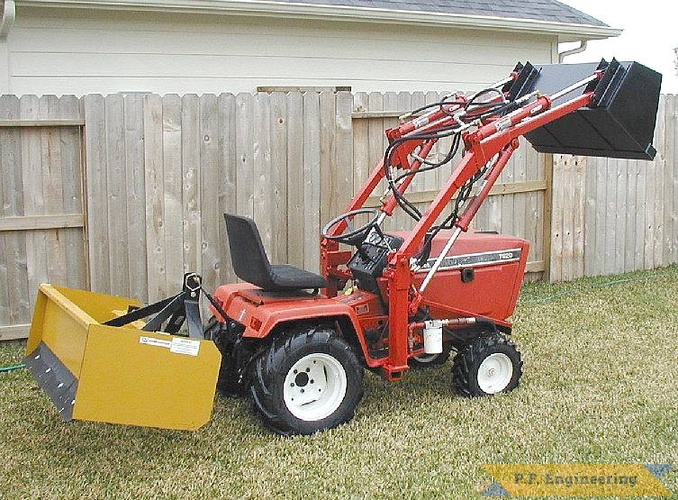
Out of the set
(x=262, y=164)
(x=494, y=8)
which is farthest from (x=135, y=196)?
(x=494, y=8)

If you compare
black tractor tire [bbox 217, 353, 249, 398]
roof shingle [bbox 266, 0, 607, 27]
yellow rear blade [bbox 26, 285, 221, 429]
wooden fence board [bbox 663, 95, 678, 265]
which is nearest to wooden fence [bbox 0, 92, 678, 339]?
black tractor tire [bbox 217, 353, 249, 398]

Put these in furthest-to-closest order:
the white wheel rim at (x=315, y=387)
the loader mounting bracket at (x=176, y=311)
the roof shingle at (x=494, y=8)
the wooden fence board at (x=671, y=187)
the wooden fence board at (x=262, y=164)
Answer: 1. the roof shingle at (x=494, y=8)
2. the wooden fence board at (x=671, y=187)
3. the wooden fence board at (x=262, y=164)
4. the white wheel rim at (x=315, y=387)
5. the loader mounting bracket at (x=176, y=311)

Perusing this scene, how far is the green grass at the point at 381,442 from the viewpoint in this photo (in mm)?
4172

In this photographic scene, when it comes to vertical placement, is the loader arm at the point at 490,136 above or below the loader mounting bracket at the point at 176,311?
above

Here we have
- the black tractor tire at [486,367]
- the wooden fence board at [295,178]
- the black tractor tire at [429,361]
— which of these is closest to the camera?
the black tractor tire at [486,367]

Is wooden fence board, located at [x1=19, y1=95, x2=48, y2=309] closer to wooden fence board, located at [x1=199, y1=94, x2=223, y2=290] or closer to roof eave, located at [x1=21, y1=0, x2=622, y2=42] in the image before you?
wooden fence board, located at [x1=199, y1=94, x2=223, y2=290]

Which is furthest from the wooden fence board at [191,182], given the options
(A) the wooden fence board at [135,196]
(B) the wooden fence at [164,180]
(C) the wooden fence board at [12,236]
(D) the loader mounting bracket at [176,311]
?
(D) the loader mounting bracket at [176,311]

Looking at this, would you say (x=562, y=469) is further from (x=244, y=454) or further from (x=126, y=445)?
(x=126, y=445)

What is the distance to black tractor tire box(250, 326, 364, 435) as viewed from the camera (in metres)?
4.66

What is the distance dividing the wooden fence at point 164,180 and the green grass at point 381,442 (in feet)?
3.01

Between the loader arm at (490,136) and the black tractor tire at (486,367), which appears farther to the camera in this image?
the black tractor tire at (486,367)

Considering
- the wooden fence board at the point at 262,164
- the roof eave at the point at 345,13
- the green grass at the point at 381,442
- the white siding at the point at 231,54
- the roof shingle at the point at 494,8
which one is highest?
the roof shingle at the point at 494,8

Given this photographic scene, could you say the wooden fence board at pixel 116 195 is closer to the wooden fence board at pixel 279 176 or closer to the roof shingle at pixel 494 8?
the wooden fence board at pixel 279 176

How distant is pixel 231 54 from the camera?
923 centimetres
